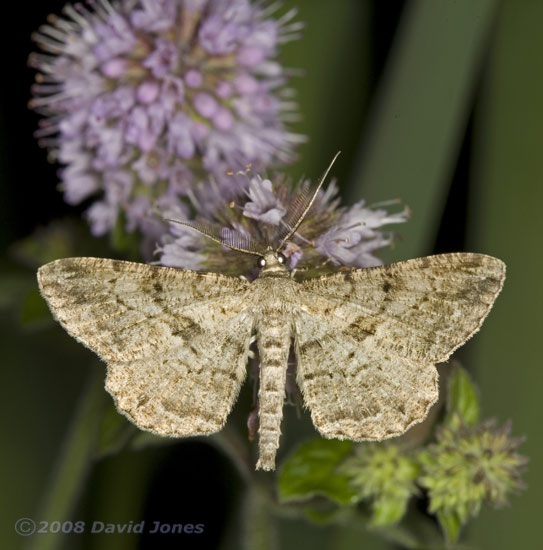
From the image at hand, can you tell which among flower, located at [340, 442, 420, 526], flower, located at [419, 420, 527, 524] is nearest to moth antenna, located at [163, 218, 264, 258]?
flower, located at [340, 442, 420, 526]

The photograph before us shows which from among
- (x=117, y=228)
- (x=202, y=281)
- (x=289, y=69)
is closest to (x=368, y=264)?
(x=202, y=281)

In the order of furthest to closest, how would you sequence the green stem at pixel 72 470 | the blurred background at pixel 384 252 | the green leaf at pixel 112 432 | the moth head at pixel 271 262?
the blurred background at pixel 384 252, the green stem at pixel 72 470, the green leaf at pixel 112 432, the moth head at pixel 271 262

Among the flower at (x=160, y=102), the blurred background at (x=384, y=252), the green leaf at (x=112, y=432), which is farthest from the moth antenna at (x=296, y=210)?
the green leaf at (x=112, y=432)

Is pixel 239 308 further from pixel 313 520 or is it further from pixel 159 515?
pixel 159 515

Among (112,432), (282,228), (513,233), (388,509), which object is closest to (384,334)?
(282,228)

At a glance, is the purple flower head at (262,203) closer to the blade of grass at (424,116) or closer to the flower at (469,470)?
the blade of grass at (424,116)

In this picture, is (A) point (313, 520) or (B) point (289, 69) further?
(B) point (289, 69)

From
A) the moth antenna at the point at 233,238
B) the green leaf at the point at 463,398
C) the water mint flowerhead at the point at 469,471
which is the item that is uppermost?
the moth antenna at the point at 233,238
